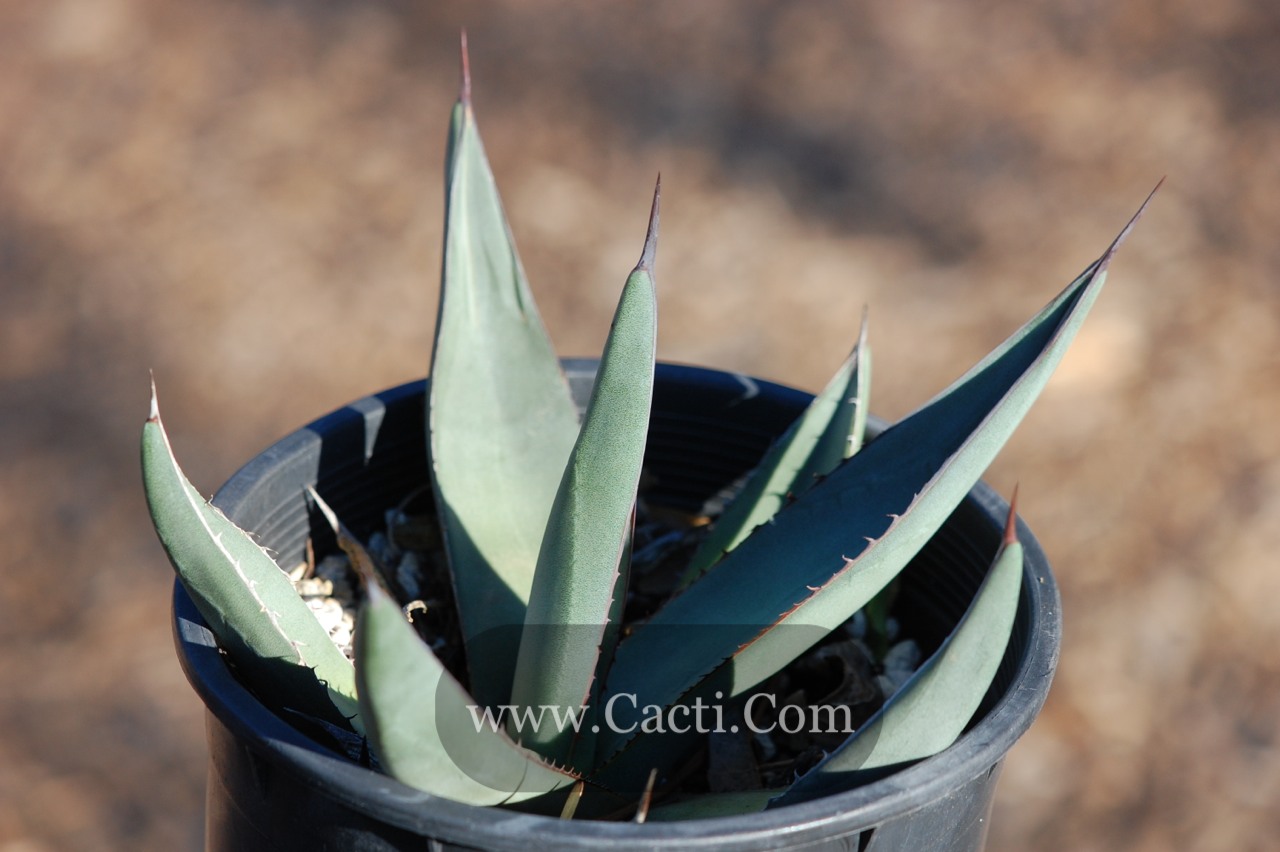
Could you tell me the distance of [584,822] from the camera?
0.65 m

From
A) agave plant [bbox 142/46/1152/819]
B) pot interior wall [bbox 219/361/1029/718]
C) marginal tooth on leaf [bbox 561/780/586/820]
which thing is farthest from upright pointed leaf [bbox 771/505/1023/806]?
pot interior wall [bbox 219/361/1029/718]

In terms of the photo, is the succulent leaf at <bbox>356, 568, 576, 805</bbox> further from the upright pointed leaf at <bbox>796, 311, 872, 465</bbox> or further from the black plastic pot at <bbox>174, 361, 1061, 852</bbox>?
the upright pointed leaf at <bbox>796, 311, 872, 465</bbox>

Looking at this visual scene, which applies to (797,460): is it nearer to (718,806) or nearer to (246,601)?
(718,806)

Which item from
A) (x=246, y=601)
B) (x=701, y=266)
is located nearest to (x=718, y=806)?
(x=246, y=601)

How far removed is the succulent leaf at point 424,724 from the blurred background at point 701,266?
3.79 feet

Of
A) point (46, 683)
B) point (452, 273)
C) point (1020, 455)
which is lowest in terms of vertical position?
point (1020, 455)

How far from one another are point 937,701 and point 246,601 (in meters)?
0.38

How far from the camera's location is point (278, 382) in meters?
2.13

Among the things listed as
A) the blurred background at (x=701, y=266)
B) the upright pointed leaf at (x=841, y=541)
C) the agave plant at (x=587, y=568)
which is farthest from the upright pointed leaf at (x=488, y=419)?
the blurred background at (x=701, y=266)

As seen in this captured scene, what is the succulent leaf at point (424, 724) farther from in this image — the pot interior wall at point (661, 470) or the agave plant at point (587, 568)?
the pot interior wall at point (661, 470)

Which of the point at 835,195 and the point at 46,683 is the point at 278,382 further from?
the point at 835,195

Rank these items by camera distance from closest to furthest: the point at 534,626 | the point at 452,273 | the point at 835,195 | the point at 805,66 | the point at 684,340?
1. the point at 534,626
2. the point at 452,273
3. the point at 684,340
4. the point at 835,195
5. the point at 805,66

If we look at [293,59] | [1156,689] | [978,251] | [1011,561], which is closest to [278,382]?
[293,59]

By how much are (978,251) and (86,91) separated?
5.78 feet
